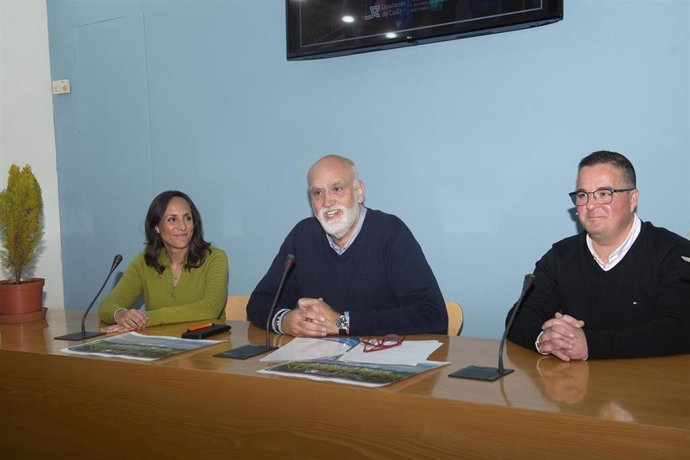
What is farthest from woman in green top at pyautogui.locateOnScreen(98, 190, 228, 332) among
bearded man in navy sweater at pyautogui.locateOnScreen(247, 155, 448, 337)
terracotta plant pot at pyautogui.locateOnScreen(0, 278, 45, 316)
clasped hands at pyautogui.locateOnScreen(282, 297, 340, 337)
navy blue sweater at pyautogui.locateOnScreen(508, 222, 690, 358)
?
navy blue sweater at pyautogui.locateOnScreen(508, 222, 690, 358)

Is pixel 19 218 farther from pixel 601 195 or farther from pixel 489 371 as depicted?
pixel 601 195

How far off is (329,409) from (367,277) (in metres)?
1.12

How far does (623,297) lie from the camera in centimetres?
248

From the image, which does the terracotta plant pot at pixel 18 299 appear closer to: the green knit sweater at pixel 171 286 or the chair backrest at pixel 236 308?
the green knit sweater at pixel 171 286

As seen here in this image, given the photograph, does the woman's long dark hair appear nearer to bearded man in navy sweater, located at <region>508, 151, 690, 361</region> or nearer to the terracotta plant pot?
the terracotta plant pot

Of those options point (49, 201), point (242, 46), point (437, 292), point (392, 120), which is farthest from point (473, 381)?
point (49, 201)

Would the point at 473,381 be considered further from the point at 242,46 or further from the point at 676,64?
the point at 242,46

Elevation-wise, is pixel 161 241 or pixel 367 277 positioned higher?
pixel 161 241

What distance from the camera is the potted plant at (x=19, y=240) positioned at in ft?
10.7

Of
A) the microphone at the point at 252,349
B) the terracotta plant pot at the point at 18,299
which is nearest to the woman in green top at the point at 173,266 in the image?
the terracotta plant pot at the point at 18,299

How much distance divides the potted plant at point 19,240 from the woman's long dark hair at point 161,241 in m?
0.52

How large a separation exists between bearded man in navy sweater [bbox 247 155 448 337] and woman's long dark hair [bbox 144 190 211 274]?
54cm

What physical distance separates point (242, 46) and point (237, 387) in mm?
2472

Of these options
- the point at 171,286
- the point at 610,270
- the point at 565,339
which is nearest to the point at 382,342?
the point at 565,339
